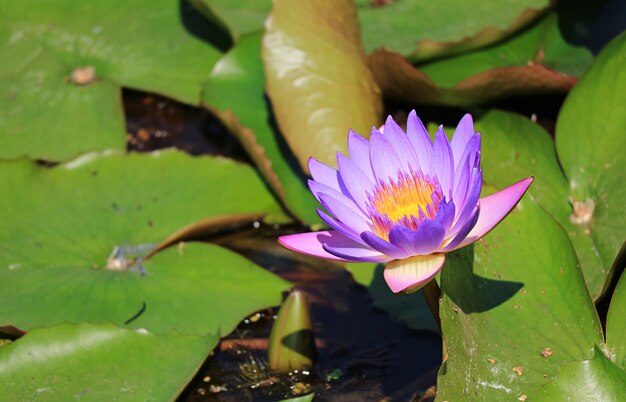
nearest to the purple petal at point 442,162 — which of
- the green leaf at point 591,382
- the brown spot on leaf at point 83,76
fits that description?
the green leaf at point 591,382

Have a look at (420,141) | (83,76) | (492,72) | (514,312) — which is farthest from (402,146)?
(83,76)

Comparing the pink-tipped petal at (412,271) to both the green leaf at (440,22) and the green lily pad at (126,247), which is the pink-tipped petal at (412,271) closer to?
the green lily pad at (126,247)

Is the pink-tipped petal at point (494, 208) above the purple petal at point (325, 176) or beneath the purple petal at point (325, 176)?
above

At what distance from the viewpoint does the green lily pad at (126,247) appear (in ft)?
6.82

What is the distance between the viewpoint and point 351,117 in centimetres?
235

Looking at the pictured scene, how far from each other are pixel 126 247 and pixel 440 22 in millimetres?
1142

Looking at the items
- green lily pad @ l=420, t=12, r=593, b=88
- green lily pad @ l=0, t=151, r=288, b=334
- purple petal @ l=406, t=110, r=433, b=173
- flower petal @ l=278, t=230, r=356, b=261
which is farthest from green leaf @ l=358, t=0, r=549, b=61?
flower petal @ l=278, t=230, r=356, b=261

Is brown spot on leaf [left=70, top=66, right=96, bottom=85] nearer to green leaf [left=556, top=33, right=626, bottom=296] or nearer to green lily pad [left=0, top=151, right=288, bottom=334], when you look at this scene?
green lily pad [left=0, top=151, right=288, bottom=334]

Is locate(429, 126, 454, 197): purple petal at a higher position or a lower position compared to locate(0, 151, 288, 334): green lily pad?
higher

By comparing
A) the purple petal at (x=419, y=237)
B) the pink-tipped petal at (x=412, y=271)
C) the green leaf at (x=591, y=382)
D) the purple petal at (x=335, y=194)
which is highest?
the purple petal at (x=419, y=237)

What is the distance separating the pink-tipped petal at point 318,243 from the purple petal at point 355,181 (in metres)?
0.07

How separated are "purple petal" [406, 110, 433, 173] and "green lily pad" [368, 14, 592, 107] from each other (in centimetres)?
70

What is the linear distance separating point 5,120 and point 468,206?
5.95 ft

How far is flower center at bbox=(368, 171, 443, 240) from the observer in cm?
150
